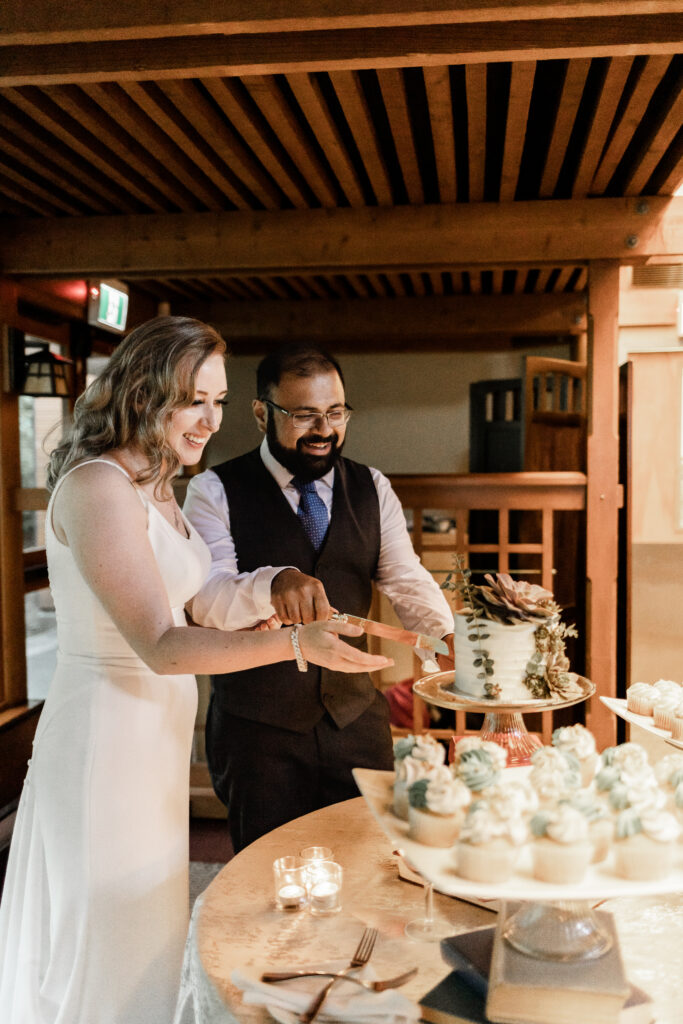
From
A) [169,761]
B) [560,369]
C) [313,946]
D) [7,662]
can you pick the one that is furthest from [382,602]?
[313,946]

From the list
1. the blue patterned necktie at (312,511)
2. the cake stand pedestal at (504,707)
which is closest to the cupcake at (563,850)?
the cake stand pedestal at (504,707)

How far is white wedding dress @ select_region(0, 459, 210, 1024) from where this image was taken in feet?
5.35

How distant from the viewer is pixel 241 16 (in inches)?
76.8

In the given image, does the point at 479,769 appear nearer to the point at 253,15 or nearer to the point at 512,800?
the point at 512,800

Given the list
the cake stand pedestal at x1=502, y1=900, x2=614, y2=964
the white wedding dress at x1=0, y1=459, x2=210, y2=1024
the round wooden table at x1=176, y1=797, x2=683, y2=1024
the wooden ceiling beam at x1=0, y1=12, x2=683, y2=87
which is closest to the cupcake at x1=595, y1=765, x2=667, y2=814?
the cake stand pedestal at x1=502, y1=900, x2=614, y2=964

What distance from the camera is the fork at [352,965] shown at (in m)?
1.07

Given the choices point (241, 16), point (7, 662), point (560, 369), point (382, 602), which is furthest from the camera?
point (382, 602)

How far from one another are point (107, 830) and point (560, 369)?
13.1 feet

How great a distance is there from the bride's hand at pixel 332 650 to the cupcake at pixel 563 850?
0.57 meters

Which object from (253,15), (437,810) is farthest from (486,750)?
(253,15)

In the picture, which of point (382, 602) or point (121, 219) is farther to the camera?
point (382, 602)

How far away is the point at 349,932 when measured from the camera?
4.44ft

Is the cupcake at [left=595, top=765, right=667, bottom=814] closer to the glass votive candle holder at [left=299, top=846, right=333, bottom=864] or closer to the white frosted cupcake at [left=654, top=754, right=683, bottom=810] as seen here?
the white frosted cupcake at [left=654, top=754, right=683, bottom=810]

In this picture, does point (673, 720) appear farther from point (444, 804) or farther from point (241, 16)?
point (241, 16)
